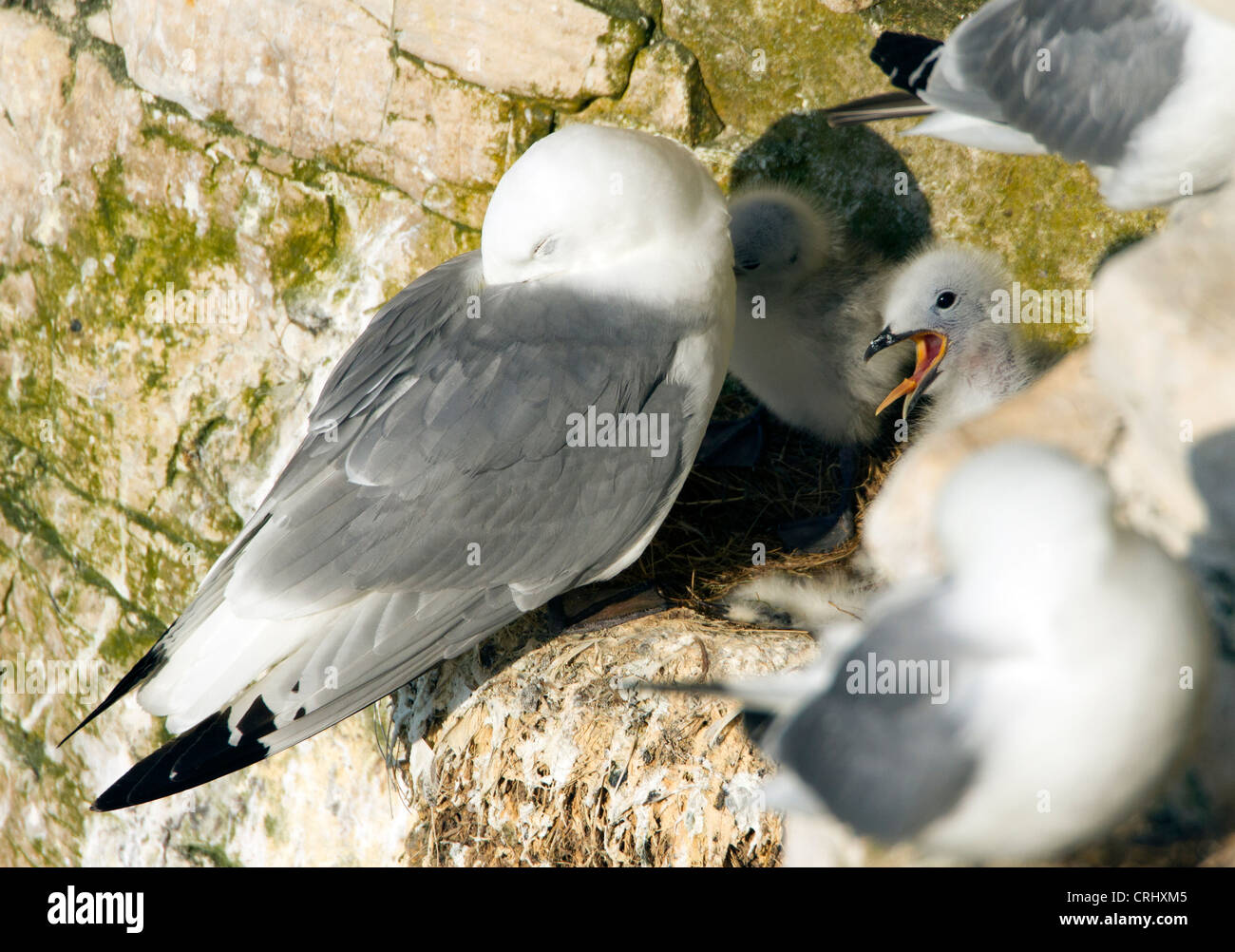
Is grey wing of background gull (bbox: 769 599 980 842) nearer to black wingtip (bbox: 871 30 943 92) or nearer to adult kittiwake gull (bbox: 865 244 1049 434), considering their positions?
adult kittiwake gull (bbox: 865 244 1049 434)

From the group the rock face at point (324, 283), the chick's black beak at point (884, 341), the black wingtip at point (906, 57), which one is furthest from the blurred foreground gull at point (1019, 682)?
the black wingtip at point (906, 57)

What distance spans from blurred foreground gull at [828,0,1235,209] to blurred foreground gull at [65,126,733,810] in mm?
555

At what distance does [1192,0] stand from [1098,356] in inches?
22.0

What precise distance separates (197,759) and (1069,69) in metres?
1.81

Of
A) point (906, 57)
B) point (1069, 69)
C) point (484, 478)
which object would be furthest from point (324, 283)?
point (1069, 69)

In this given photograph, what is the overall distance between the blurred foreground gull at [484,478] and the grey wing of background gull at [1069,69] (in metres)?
0.58

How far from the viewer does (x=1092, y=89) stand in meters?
1.74

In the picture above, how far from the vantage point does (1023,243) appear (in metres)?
2.18

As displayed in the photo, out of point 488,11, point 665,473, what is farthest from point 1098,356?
point 488,11

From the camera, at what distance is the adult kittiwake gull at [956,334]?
1.93 metres

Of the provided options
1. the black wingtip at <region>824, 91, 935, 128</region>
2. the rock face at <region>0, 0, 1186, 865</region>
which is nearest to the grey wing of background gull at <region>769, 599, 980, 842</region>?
the rock face at <region>0, 0, 1186, 865</region>

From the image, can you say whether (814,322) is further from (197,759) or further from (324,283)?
(197,759)

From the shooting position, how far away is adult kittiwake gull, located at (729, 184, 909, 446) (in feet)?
6.70
